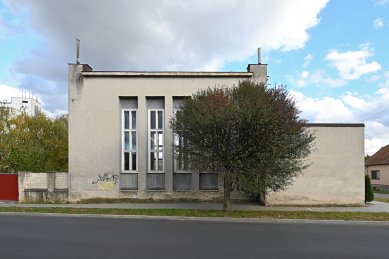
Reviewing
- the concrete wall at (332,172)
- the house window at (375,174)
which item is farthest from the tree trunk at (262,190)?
the house window at (375,174)

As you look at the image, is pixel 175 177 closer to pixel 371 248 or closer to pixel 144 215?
pixel 144 215

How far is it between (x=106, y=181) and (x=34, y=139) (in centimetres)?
2473

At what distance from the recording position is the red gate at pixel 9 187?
850 inches

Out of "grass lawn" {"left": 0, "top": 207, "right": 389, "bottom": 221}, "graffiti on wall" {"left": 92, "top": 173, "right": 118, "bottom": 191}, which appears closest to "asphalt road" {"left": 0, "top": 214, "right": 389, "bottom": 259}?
"grass lawn" {"left": 0, "top": 207, "right": 389, "bottom": 221}

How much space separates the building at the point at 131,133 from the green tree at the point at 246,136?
5475mm

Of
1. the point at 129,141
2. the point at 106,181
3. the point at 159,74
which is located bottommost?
the point at 106,181

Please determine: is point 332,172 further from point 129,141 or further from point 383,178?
point 383,178

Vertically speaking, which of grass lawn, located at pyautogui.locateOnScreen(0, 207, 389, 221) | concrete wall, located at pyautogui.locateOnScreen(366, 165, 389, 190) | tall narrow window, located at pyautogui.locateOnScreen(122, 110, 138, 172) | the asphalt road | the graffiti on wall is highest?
tall narrow window, located at pyautogui.locateOnScreen(122, 110, 138, 172)

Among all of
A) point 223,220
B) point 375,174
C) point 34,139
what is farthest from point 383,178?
point 34,139

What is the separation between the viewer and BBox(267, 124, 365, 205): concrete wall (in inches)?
748

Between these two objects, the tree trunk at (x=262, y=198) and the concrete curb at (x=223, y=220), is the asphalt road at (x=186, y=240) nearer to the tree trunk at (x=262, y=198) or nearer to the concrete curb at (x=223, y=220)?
the concrete curb at (x=223, y=220)

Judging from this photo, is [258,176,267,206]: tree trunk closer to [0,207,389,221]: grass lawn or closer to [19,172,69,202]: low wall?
[0,207,389,221]: grass lawn

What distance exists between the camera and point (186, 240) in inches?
380

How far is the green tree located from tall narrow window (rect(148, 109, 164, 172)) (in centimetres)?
597
